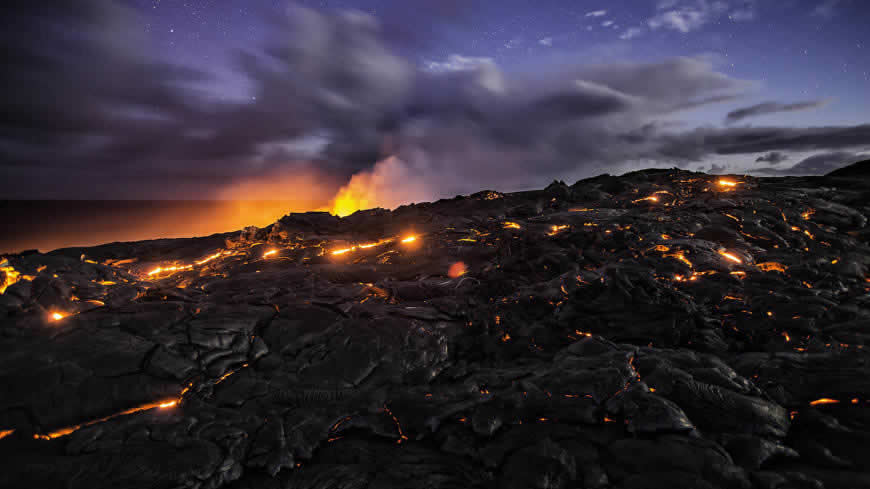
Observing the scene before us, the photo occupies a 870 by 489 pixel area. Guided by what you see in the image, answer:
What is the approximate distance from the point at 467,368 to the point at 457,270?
4.19 m

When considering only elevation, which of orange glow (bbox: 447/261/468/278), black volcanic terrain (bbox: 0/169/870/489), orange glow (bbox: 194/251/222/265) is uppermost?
orange glow (bbox: 194/251/222/265)

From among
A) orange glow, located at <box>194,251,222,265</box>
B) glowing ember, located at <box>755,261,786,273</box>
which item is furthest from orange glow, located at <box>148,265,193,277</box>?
glowing ember, located at <box>755,261,786,273</box>

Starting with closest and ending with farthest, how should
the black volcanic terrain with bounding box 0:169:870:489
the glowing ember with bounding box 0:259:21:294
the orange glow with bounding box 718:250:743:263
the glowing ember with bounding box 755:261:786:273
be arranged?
the black volcanic terrain with bounding box 0:169:870:489 → the glowing ember with bounding box 0:259:21:294 → the glowing ember with bounding box 755:261:786:273 → the orange glow with bounding box 718:250:743:263

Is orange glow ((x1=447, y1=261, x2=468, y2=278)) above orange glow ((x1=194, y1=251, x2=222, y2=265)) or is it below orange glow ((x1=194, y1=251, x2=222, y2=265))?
below

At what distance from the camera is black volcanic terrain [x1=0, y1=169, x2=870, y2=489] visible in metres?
3.08

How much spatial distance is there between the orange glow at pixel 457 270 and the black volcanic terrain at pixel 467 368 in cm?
10

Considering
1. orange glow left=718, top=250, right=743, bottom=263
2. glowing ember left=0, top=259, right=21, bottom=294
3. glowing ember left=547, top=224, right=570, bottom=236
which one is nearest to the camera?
glowing ember left=0, top=259, right=21, bottom=294

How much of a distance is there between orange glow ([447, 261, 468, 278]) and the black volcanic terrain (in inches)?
4.1

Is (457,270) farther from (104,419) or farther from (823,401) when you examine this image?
(104,419)

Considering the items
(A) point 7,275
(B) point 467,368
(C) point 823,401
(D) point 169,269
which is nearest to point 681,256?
(C) point 823,401

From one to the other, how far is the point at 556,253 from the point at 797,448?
6064mm

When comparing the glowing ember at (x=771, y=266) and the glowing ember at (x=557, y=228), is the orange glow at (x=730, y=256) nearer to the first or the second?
the glowing ember at (x=771, y=266)

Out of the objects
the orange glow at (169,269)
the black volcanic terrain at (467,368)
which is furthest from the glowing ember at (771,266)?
the orange glow at (169,269)

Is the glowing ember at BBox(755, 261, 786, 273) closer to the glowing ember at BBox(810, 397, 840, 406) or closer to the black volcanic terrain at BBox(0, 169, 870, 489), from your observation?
the black volcanic terrain at BBox(0, 169, 870, 489)
